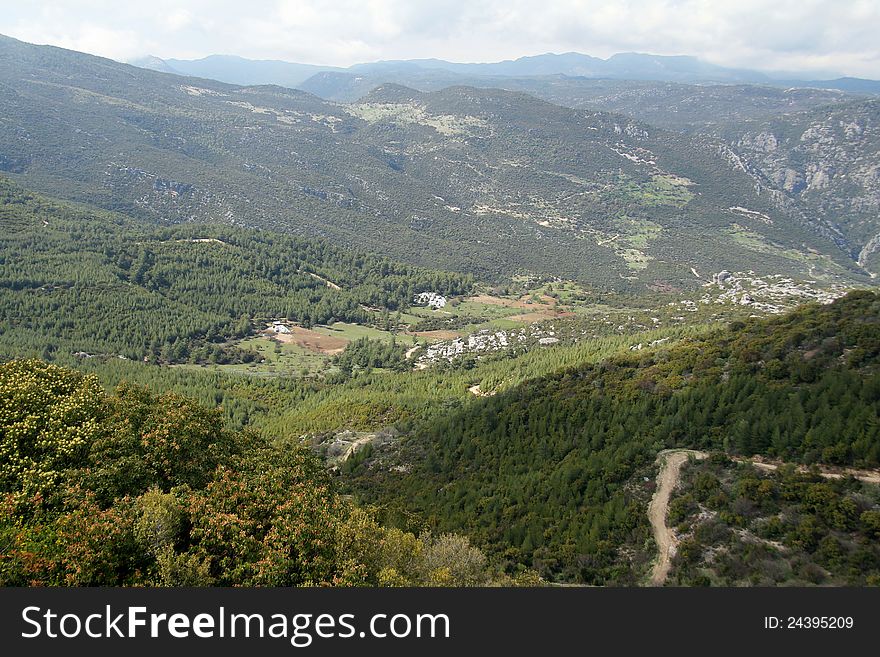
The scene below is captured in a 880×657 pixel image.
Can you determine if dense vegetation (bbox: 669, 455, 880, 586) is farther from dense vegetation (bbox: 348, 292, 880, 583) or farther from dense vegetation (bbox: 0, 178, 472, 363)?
dense vegetation (bbox: 0, 178, 472, 363)

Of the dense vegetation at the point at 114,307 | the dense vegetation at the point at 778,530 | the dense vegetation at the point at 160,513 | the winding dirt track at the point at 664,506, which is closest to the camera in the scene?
the dense vegetation at the point at 160,513

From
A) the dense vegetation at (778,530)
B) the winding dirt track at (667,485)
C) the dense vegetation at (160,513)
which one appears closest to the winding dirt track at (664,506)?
the winding dirt track at (667,485)

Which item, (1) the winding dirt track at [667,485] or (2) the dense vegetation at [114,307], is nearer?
(1) the winding dirt track at [667,485]

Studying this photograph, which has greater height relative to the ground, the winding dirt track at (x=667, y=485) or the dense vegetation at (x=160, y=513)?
the dense vegetation at (x=160, y=513)

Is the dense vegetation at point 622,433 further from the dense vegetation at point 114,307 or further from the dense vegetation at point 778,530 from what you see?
the dense vegetation at point 114,307

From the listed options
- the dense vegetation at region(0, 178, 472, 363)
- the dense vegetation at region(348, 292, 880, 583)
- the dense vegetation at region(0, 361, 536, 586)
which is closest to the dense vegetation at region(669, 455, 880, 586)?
the dense vegetation at region(348, 292, 880, 583)

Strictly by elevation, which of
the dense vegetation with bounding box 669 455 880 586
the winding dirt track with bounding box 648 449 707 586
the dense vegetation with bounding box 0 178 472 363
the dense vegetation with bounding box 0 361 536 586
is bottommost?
the dense vegetation with bounding box 0 178 472 363

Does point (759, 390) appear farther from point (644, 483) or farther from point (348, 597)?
point (348, 597)
